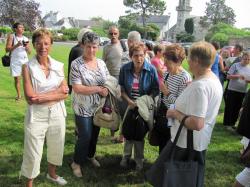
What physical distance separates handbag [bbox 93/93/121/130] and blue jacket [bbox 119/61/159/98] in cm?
30

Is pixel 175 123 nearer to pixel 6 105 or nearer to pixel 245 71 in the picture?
pixel 245 71

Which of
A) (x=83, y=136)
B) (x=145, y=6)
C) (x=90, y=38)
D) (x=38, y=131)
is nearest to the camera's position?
(x=38, y=131)

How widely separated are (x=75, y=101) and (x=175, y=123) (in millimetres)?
1780

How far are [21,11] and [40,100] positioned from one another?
151 feet

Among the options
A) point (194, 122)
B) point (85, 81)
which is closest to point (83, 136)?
point (85, 81)

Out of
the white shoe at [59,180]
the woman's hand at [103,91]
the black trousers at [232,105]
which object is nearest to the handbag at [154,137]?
the woman's hand at [103,91]

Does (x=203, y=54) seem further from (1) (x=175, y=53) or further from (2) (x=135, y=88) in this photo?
(2) (x=135, y=88)

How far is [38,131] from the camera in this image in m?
4.24

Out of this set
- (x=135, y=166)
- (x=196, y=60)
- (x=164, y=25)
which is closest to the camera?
(x=196, y=60)

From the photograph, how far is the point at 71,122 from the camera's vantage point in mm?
7816

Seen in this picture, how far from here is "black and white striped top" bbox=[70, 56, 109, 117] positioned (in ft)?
15.7

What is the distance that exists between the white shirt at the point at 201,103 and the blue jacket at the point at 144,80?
1.55m

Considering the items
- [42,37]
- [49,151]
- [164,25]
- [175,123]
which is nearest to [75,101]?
[49,151]

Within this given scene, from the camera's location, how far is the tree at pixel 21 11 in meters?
46.6
